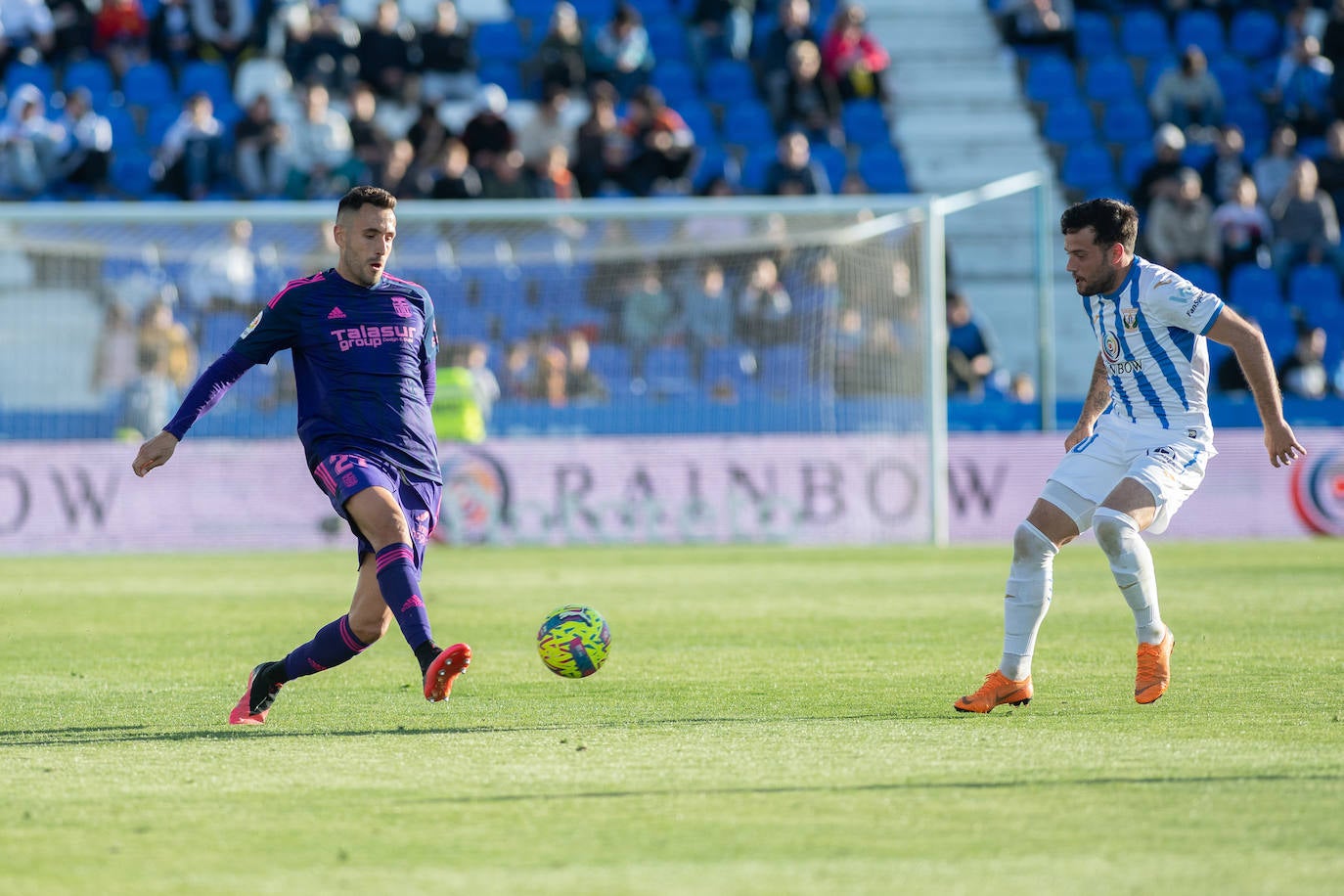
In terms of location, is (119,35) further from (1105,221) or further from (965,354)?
(1105,221)

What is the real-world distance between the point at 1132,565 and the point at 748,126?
54.8 ft

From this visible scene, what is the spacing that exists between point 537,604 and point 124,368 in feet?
27.0

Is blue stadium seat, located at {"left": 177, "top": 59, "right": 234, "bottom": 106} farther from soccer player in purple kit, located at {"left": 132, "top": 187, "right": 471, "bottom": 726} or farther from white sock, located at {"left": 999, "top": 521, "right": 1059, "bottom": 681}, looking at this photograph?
white sock, located at {"left": 999, "top": 521, "right": 1059, "bottom": 681}

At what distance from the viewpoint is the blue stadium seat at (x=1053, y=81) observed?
81.5 ft

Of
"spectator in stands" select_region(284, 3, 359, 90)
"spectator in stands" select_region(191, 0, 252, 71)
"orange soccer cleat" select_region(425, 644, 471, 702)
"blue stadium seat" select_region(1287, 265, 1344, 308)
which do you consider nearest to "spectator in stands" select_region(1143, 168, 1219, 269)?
"blue stadium seat" select_region(1287, 265, 1344, 308)

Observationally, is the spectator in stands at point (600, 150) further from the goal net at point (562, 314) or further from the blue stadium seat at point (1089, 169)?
the blue stadium seat at point (1089, 169)

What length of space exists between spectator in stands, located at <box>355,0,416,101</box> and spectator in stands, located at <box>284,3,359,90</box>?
0.17 meters

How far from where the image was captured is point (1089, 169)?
2345 centimetres

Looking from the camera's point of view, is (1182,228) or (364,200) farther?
(1182,228)

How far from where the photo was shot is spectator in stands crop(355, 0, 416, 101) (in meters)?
22.6

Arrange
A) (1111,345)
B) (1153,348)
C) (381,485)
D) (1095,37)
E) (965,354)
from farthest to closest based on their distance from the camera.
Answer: (1095,37)
(965,354)
(1111,345)
(1153,348)
(381,485)

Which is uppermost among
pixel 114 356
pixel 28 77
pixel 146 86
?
pixel 28 77

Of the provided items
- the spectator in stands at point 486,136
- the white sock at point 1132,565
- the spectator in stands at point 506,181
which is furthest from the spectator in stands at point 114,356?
the white sock at point 1132,565

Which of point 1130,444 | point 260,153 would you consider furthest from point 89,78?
point 1130,444
